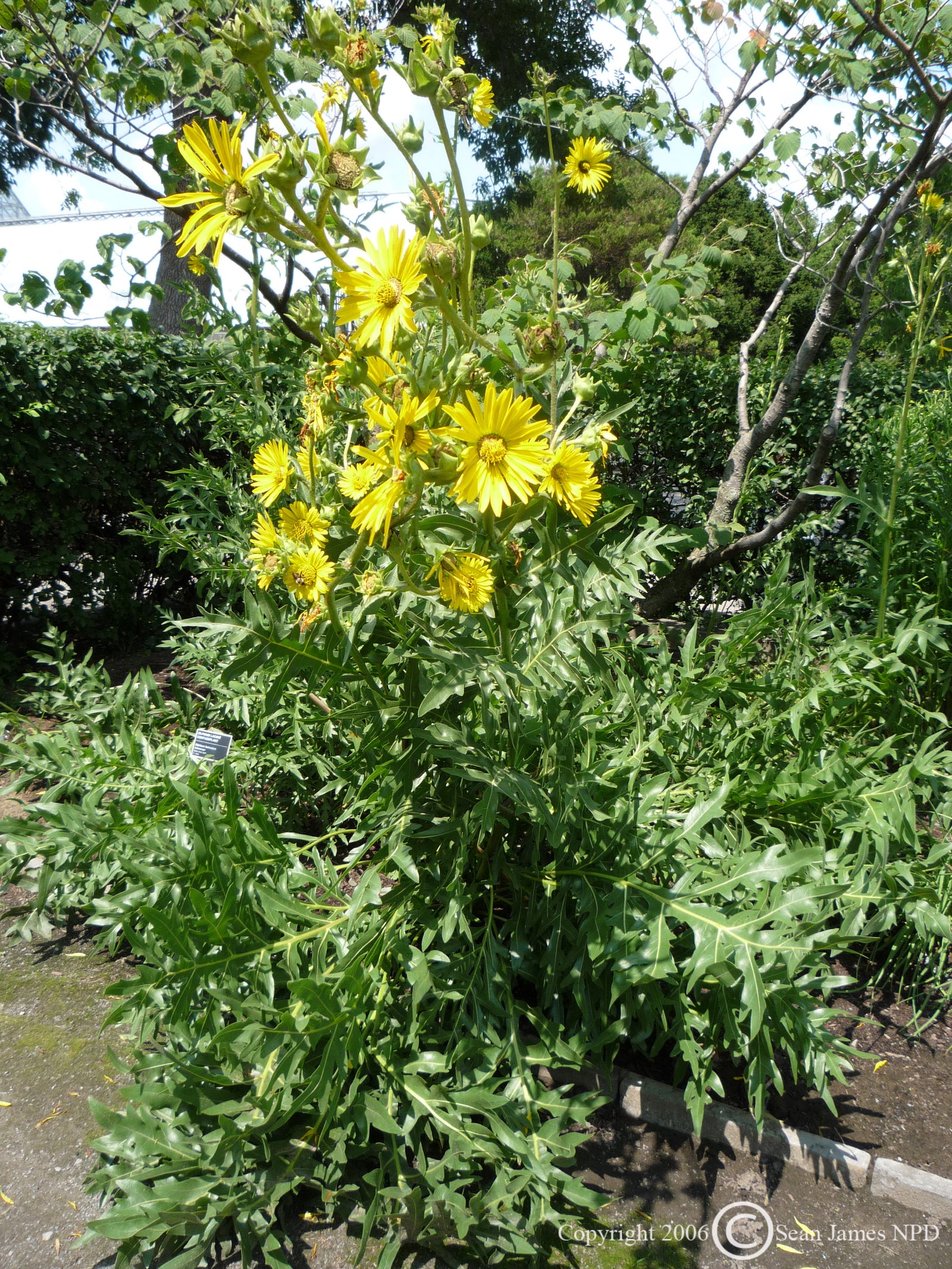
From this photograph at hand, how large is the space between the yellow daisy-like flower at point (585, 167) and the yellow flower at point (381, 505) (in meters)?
1.19

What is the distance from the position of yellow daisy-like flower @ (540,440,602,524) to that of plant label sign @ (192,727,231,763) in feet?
4.69

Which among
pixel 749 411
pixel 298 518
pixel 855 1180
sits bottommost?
pixel 855 1180

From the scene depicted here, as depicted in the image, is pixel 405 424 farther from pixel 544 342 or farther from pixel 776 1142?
pixel 776 1142

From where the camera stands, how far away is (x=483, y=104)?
1436 mm

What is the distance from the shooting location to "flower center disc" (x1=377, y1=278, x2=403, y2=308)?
1.17m

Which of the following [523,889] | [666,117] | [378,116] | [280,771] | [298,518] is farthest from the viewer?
[666,117]

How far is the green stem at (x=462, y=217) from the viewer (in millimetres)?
1150

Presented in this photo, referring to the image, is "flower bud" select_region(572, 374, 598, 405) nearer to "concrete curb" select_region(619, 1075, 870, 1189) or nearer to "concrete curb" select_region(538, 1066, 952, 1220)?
"concrete curb" select_region(538, 1066, 952, 1220)

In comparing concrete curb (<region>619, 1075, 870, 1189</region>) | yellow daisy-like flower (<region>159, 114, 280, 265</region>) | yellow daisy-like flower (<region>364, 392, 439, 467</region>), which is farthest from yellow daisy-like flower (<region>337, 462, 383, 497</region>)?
concrete curb (<region>619, 1075, 870, 1189</region>)

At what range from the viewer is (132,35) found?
3.61 m

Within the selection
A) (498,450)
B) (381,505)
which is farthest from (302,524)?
(498,450)

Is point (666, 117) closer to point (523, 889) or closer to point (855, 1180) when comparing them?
point (523, 889)

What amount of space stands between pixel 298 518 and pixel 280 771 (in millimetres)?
1528

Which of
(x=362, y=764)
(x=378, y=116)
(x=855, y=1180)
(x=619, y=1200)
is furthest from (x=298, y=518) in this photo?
(x=855, y=1180)
